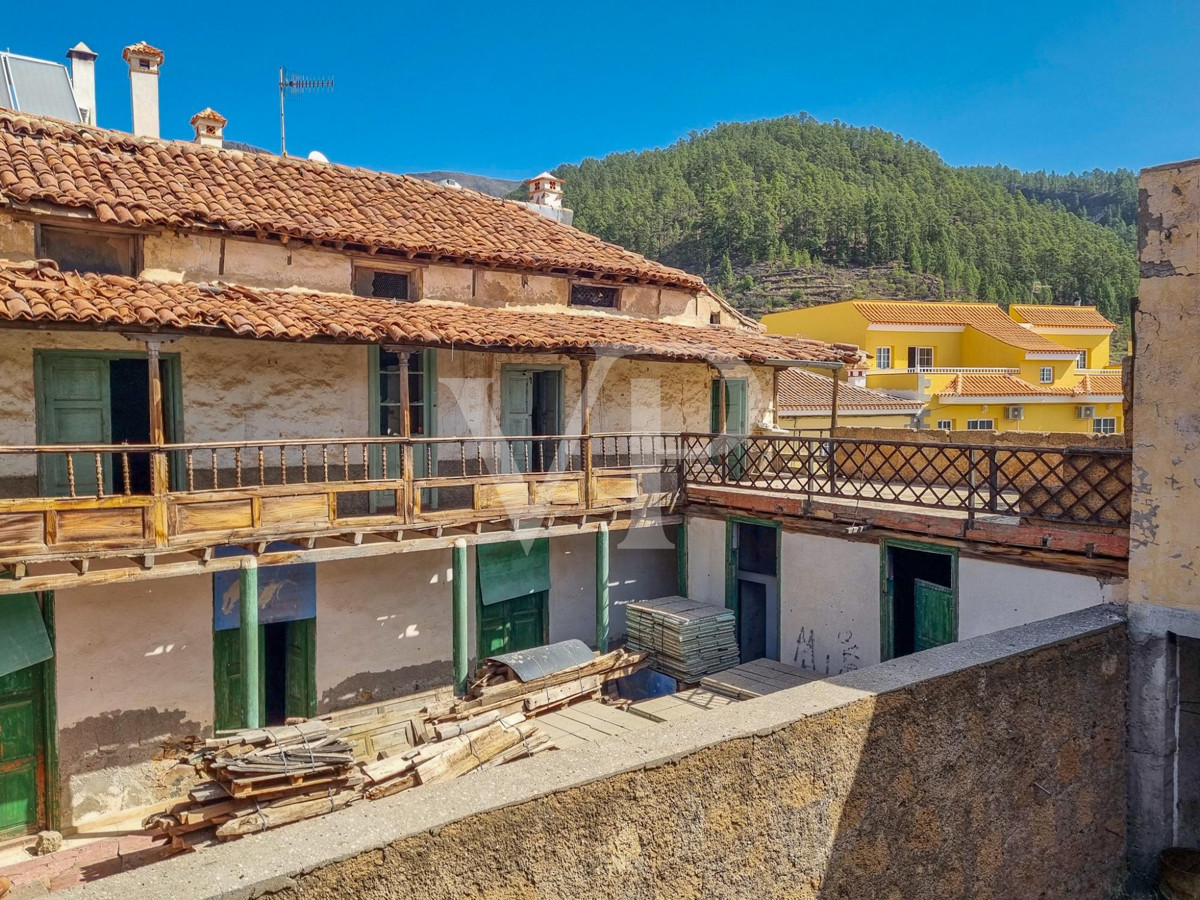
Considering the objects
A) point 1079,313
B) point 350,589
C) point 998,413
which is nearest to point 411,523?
point 350,589

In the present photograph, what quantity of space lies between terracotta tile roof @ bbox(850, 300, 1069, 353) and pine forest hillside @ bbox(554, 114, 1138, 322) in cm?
2207

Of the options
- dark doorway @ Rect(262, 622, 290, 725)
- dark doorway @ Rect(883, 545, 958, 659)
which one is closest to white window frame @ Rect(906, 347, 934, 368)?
dark doorway @ Rect(883, 545, 958, 659)

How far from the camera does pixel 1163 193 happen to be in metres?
5.77

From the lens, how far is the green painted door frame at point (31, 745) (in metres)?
9.73

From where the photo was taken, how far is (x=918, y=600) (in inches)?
419

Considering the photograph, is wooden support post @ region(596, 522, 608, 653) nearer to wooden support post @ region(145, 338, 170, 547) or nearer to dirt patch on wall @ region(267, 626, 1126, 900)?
wooden support post @ region(145, 338, 170, 547)

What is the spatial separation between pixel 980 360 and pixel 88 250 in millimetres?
42730

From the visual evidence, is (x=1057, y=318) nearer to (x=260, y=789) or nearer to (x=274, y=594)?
(x=274, y=594)

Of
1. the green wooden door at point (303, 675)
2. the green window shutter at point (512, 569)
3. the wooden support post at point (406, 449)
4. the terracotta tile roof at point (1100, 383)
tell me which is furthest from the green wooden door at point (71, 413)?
the terracotta tile roof at point (1100, 383)

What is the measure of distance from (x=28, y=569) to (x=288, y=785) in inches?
136

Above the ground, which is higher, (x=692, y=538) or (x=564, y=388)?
(x=564, y=388)

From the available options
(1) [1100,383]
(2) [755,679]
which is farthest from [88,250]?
(1) [1100,383]

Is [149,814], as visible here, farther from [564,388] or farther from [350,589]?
[564,388]

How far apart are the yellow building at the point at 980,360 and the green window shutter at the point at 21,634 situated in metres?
27.7
